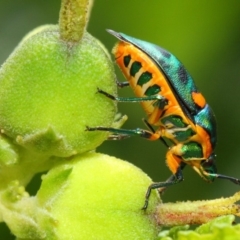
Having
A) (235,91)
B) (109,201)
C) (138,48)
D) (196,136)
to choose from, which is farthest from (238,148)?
(109,201)

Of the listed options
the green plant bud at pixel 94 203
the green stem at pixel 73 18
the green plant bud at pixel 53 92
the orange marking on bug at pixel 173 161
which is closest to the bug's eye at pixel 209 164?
the orange marking on bug at pixel 173 161

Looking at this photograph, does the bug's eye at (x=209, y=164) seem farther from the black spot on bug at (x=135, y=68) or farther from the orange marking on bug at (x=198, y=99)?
the black spot on bug at (x=135, y=68)

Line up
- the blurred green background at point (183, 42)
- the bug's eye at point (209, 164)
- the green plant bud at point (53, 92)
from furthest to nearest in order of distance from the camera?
the blurred green background at point (183, 42)
the bug's eye at point (209, 164)
the green plant bud at point (53, 92)

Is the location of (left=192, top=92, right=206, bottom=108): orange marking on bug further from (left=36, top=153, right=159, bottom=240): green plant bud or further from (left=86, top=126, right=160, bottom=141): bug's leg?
(left=36, top=153, right=159, bottom=240): green plant bud

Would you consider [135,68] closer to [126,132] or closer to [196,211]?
[126,132]

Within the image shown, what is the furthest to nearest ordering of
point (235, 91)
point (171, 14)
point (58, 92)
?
point (235, 91) → point (171, 14) → point (58, 92)

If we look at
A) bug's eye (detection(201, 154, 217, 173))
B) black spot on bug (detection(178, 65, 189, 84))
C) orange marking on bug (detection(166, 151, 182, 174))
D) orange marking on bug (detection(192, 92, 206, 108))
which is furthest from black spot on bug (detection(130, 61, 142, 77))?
bug's eye (detection(201, 154, 217, 173))

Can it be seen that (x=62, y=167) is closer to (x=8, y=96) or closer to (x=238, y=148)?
(x=8, y=96)
